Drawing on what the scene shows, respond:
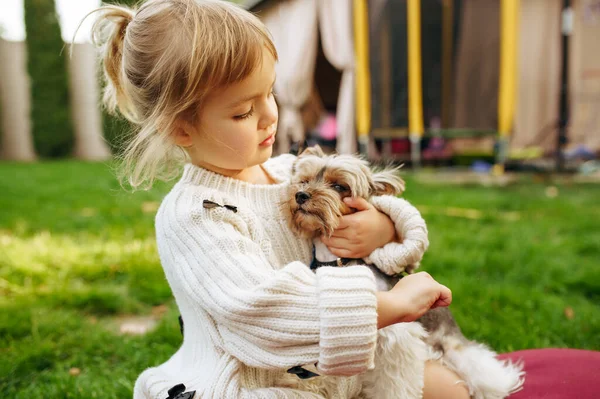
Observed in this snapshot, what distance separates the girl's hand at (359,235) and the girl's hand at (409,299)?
0.98ft

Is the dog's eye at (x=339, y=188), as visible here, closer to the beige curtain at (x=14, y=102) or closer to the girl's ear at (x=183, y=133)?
the girl's ear at (x=183, y=133)

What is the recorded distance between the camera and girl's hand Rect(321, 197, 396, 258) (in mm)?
1753

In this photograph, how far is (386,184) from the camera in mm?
1959

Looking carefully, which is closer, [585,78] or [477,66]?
[477,66]

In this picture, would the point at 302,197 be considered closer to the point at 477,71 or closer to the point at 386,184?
the point at 386,184

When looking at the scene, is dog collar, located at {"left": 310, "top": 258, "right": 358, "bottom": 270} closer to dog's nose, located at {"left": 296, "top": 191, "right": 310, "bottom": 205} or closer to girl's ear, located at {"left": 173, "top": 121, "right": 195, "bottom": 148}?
dog's nose, located at {"left": 296, "top": 191, "right": 310, "bottom": 205}

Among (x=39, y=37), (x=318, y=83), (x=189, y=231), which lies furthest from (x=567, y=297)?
(x=39, y=37)

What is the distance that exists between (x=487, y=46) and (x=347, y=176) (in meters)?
8.61

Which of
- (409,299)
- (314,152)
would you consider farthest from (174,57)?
(409,299)

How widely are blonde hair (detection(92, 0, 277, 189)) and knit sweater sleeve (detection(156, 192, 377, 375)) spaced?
0.27 m

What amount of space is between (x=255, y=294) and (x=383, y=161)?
120 centimetres

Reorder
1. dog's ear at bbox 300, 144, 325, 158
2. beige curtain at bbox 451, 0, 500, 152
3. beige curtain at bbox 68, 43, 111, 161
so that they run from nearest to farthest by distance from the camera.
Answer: dog's ear at bbox 300, 144, 325, 158
beige curtain at bbox 451, 0, 500, 152
beige curtain at bbox 68, 43, 111, 161

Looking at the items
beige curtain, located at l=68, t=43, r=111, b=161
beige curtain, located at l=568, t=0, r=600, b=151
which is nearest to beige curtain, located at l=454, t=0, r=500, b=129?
beige curtain, located at l=568, t=0, r=600, b=151

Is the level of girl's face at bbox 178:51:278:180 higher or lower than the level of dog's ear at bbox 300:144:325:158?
higher
